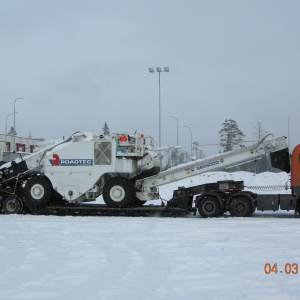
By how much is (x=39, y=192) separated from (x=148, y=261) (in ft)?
35.0

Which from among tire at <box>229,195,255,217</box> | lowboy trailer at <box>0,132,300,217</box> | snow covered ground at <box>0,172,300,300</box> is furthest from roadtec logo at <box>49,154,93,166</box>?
tire at <box>229,195,255,217</box>

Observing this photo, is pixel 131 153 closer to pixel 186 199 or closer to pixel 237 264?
pixel 186 199

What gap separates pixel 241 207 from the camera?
53.9 ft

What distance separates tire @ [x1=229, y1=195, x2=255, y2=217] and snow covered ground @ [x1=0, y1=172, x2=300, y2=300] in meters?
3.46

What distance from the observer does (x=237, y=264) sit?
7531mm

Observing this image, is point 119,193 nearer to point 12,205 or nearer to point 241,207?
point 241,207

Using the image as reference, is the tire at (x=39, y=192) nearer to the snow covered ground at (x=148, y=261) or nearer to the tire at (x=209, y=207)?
the snow covered ground at (x=148, y=261)

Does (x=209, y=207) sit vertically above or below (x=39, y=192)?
below

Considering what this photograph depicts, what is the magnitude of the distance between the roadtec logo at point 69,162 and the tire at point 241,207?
5559 millimetres

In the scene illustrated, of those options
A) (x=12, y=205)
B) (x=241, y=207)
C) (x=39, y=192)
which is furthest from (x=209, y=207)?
(x=12, y=205)

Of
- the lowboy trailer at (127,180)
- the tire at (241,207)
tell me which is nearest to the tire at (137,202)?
the lowboy trailer at (127,180)

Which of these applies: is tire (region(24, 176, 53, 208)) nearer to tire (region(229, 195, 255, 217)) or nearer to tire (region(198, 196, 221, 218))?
tire (region(198, 196, 221, 218))
